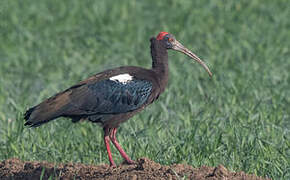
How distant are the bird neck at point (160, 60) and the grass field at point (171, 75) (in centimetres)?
58

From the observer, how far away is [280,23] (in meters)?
13.5

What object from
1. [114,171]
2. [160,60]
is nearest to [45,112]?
[114,171]

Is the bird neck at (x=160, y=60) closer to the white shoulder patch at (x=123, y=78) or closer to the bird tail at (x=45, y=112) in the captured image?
the white shoulder patch at (x=123, y=78)

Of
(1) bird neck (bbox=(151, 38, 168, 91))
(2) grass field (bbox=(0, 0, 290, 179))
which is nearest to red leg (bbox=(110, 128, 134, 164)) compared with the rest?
(2) grass field (bbox=(0, 0, 290, 179))

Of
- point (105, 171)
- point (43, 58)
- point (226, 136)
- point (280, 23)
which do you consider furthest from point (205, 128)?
point (280, 23)

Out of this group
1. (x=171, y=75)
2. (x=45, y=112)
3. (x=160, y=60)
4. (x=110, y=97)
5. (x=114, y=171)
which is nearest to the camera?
(x=114, y=171)

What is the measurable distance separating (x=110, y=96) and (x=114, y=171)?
1.45 m

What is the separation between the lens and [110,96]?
25.0ft

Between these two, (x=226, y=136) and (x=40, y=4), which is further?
(x=40, y=4)

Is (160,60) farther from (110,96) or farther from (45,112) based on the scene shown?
(45,112)

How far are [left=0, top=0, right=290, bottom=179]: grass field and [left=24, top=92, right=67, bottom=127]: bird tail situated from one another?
0.49m

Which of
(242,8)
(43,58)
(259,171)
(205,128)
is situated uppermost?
(242,8)

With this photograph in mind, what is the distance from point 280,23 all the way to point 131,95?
6.54m

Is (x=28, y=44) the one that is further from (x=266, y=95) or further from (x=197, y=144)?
(x=197, y=144)
